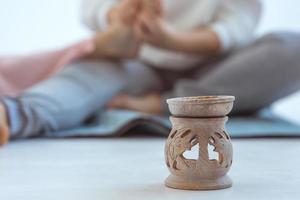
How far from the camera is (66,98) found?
51.0 inches

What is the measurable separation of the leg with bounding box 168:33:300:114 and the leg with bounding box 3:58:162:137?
0.60 feet

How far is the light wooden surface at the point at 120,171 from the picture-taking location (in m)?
0.63

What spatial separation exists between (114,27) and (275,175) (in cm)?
83

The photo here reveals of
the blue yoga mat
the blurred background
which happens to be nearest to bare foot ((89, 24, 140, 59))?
the blue yoga mat

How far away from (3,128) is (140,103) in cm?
56

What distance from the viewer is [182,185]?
63 cm

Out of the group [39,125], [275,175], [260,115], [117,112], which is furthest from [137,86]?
[275,175]

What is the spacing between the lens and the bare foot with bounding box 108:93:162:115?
1.56 meters

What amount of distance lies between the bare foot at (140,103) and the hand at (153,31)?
152 millimetres

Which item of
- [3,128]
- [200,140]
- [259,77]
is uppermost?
[259,77]

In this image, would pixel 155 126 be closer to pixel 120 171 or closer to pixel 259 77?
pixel 259 77

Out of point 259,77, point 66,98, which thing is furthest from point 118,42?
point 259,77

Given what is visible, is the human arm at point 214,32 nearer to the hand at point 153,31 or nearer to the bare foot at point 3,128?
the hand at point 153,31

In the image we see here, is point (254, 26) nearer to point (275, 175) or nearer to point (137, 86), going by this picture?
point (137, 86)
